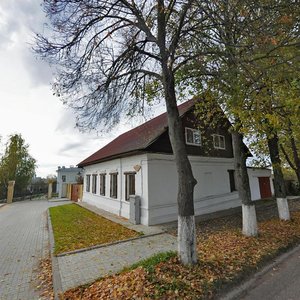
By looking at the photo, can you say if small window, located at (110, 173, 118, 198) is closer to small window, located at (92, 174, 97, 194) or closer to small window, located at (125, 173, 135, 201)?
small window, located at (125, 173, 135, 201)

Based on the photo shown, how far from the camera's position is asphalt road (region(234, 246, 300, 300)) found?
3.99m

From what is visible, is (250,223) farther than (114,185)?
No

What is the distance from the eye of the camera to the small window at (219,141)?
563 inches

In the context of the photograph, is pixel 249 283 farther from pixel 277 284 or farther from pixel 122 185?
pixel 122 185

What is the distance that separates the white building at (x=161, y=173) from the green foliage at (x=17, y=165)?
1856cm

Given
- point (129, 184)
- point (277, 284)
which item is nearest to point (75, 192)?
point (129, 184)

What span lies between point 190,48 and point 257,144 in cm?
477

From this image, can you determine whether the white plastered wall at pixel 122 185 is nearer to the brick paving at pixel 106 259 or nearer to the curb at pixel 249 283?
the brick paving at pixel 106 259

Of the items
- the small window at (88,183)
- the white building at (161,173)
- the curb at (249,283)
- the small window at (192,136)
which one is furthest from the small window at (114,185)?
the curb at (249,283)

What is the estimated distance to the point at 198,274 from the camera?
4.43m

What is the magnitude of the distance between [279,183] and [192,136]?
502 cm

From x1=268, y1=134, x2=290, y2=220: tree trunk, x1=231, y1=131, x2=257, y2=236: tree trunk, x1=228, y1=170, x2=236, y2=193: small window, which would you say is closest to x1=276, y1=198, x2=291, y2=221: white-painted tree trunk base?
x1=268, y1=134, x2=290, y2=220: tree trunk

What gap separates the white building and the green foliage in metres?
18.6

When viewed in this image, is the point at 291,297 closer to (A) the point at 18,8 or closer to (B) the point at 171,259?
(B) the point at 171,259
